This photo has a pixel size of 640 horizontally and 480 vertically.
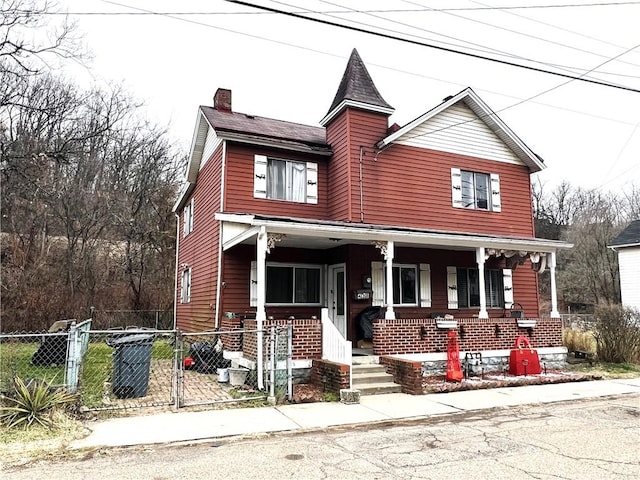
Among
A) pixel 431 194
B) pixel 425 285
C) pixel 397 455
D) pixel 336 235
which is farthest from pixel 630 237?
pixel 397 455

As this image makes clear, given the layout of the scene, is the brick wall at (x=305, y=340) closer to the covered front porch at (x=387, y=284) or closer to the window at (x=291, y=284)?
the covered front porch at (x=387, y=284)

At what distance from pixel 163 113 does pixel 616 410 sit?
29.1 m

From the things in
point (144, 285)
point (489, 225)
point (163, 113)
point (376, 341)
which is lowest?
point (376, 341)

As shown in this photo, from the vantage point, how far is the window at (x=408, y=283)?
1310 cm

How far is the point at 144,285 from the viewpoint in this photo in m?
23.8

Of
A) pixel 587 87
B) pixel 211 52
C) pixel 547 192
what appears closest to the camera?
pixel 587 87

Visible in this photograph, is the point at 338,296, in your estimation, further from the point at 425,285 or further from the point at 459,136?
the point at 459,136

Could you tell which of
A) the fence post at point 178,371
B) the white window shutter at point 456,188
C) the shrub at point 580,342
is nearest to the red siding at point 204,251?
the fence post at point 178,371

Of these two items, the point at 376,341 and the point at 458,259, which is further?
the point at 458,259

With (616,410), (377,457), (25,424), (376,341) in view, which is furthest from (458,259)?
(25,424)

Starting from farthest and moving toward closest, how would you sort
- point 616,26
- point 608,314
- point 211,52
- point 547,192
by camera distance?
point 547,192, point 608,314, point 211,52, point 616,26

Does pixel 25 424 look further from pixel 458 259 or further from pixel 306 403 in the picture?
pixel 458 259

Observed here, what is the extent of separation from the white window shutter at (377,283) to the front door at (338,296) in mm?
790

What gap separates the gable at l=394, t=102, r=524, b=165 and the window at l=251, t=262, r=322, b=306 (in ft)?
15.3
